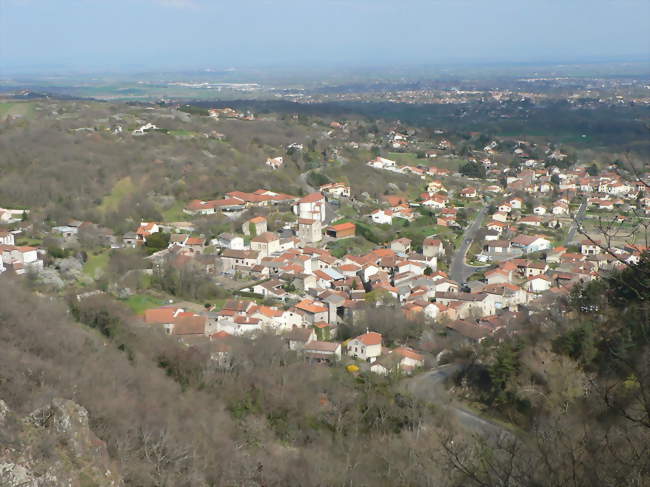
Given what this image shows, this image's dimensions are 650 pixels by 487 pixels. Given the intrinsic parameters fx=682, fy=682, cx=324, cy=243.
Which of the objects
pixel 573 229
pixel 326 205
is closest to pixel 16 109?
pixel 326 205

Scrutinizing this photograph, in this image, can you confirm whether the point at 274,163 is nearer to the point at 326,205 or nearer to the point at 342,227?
the point at 326,205

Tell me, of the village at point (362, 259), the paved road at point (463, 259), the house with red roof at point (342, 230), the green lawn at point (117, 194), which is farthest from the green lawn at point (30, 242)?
the paved road at point (463, 259)

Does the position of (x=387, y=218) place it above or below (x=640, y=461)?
below

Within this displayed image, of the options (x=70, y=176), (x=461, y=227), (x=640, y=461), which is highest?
(x=640, y=461)

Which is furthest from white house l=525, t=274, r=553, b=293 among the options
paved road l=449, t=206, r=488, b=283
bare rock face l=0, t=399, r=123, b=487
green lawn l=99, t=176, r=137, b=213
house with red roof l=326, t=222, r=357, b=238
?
green lawn l=99, t=176, r=137, b=213

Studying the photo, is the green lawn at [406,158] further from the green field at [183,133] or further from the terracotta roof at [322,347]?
the terracotta roof at [322,347]

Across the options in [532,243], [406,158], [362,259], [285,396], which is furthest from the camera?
[406,158]

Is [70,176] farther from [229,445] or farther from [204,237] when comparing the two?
[229,445]

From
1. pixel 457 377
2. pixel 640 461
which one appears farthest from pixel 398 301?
pixel 640 461
